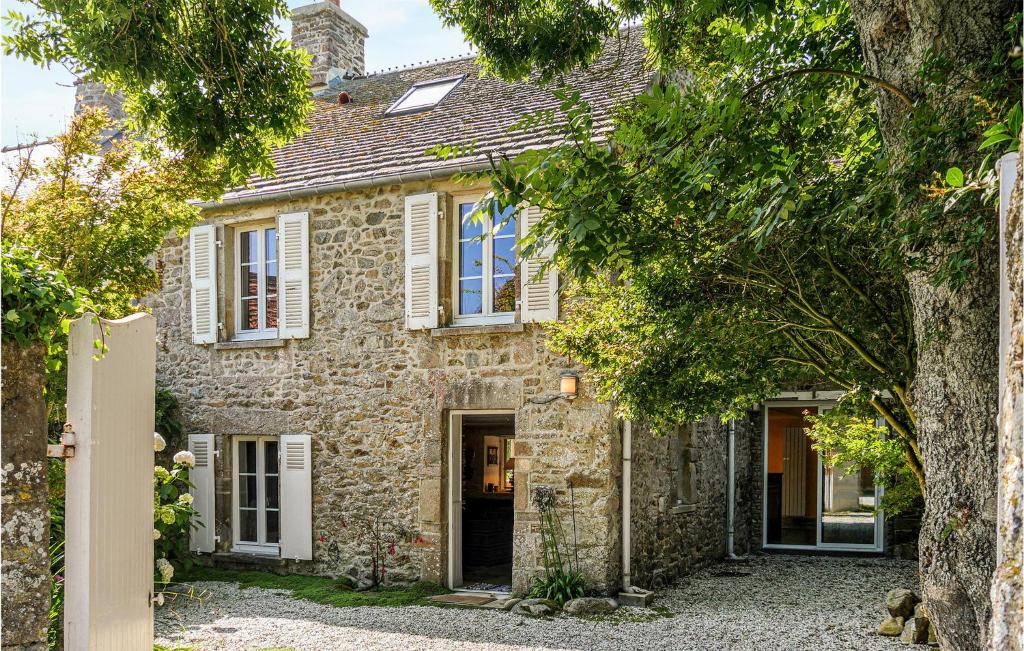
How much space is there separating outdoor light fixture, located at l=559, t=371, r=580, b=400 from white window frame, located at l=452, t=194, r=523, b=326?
2.91 ft

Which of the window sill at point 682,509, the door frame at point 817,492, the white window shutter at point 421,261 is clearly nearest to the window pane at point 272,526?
the white window shutter at point 421,261

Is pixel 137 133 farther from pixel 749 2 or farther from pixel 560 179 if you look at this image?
pixel 749 2

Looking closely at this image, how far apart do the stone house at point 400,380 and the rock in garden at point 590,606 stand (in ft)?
0.97

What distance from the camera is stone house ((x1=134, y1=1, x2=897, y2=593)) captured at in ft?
29.3

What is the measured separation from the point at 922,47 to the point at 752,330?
6.94 ft

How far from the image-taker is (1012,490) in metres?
1.31

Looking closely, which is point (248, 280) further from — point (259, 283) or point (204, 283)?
point (204, 283)

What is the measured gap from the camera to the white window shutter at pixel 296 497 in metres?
10.0

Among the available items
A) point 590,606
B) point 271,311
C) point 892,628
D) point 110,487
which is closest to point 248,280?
point 271,311

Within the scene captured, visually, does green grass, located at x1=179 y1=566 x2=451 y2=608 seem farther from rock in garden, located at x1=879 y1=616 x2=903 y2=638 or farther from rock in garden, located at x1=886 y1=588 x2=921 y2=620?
rock in garden, located at x1=886 y1=588 x2=921 y2=620

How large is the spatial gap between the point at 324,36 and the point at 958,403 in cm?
1343

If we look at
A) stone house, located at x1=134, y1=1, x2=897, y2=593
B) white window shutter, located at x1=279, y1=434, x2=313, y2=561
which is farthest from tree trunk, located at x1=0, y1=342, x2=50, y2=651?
white window shutter, located at x1=279, y1=434, x2=313, y2=561

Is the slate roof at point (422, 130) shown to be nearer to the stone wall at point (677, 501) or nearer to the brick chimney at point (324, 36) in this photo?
the brick chimney at point (324, 36)

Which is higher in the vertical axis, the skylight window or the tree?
the skylight window
